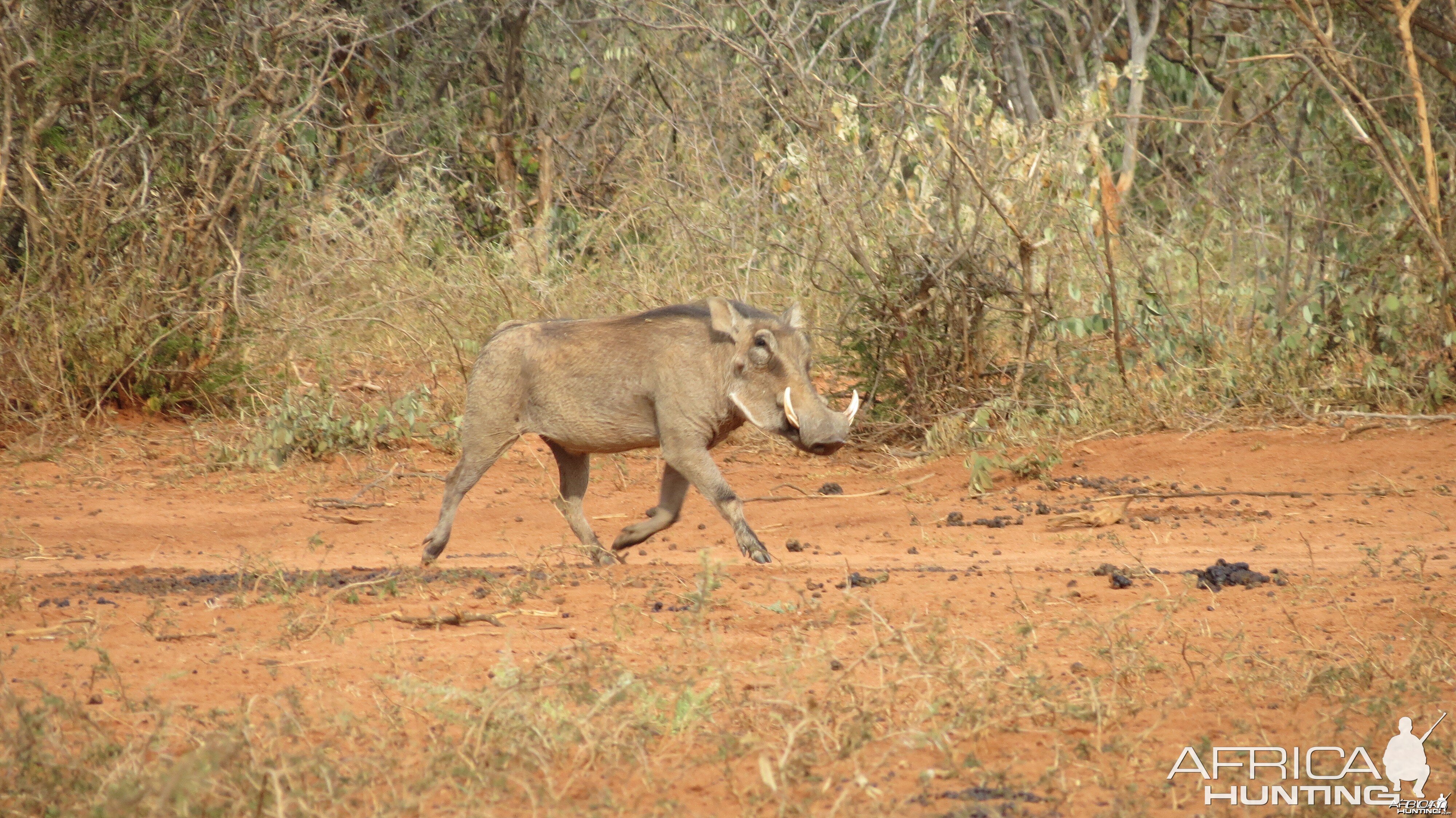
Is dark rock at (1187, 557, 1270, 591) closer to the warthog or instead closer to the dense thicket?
the warthog

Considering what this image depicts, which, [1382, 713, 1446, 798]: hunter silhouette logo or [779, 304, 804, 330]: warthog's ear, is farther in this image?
[779, 304, 804, 330]: warthog's ear

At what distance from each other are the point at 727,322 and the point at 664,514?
824mm

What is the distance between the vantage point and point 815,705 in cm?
342

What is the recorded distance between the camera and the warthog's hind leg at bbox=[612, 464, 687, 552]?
5.77 metres

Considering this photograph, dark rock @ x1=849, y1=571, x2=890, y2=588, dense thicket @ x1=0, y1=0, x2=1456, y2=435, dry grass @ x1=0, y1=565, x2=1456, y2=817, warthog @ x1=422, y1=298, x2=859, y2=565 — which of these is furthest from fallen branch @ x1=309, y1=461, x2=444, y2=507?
dry grass @ x1=0, y1=565, x2=1456, y2=817

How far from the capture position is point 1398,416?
24.6 ft

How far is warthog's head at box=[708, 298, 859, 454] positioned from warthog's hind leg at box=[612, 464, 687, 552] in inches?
16.2

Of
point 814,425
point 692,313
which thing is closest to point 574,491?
point 692,313

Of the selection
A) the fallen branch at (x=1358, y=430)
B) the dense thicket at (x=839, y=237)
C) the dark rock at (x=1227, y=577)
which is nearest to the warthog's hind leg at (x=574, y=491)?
the dark rock at (x=1227, y=577)

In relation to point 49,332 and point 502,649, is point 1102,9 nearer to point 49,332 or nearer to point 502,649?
point 49,332

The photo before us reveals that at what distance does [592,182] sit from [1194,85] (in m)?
6.33

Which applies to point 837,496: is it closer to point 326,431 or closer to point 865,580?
point 865,580

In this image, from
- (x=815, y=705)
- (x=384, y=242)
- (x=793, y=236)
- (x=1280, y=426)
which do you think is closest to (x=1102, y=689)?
(x=815, y=705)

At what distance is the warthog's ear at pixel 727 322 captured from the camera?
5.74m
